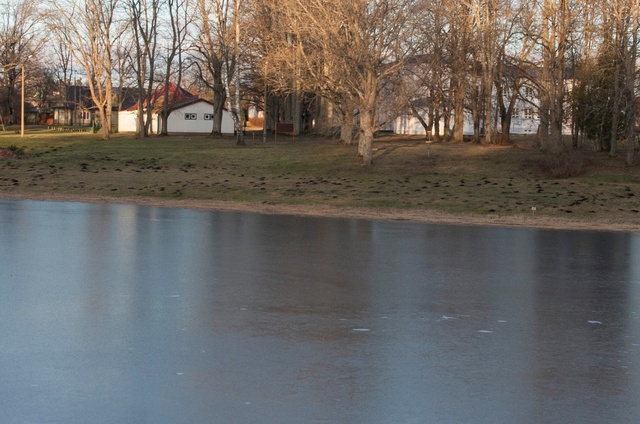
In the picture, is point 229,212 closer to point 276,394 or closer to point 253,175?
point 253,175

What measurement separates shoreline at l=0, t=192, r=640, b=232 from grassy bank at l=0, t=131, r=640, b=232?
0.42 metres

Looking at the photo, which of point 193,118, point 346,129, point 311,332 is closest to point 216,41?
point 346,129

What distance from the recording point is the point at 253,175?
35.3 m

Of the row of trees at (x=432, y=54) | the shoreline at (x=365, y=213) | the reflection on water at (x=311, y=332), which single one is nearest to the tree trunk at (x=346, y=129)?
the row of trees at (x=432, y=54)

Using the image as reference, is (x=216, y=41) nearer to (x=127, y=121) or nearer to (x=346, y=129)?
(x=346, y=129)

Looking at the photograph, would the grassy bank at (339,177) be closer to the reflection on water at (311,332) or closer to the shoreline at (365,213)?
the shoreline at (365,213)

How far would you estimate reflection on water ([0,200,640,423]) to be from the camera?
5977 millimetres

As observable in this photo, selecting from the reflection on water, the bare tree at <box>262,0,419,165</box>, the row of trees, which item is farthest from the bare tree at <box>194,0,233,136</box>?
the reflection on water

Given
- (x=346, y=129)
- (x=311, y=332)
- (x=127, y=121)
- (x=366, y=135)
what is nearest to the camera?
(x=311, y=332)

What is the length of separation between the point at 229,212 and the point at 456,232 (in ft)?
22.1

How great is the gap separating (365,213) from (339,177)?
11.8m

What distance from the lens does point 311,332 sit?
8.17 metres

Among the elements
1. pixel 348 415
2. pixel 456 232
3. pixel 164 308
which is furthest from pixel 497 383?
pixel 456 232

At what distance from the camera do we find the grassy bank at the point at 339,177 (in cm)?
2577
